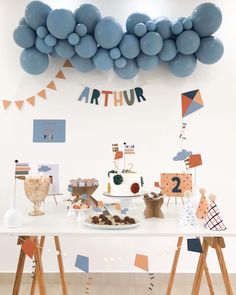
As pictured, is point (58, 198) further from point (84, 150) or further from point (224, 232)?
point (224, 232)

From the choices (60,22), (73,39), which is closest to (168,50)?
(73,39)

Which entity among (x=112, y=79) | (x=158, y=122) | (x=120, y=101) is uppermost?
(x=112, y=79)

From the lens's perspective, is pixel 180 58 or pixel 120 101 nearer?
pixel 180 58

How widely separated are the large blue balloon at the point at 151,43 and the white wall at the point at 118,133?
0.33 meters

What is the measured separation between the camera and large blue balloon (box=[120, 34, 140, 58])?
7.75 feet

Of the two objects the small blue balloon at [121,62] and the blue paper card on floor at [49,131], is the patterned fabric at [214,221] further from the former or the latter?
the blue paper card on floor at [49,131]

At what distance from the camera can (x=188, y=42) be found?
7.70 ft

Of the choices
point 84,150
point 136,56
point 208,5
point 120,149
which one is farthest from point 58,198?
point 208,5

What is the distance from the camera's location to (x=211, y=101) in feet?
8.82

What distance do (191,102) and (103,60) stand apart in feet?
2.75

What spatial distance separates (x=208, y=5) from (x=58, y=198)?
6.25ft

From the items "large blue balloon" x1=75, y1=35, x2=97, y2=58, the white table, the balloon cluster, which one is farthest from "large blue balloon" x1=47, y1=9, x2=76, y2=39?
the white table

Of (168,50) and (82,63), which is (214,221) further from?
(82,63)

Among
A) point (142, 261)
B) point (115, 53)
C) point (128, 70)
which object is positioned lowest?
point (142, 261)
